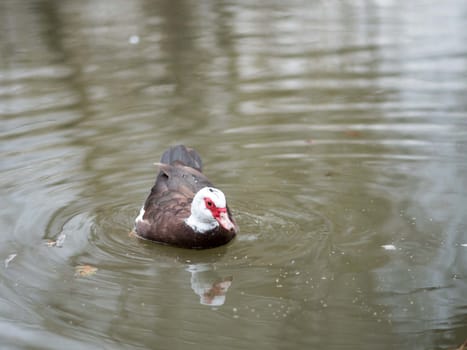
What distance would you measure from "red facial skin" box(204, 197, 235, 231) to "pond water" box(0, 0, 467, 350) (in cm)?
29

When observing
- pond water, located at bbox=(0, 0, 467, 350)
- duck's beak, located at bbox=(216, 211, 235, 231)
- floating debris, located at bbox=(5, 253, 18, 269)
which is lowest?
pond water, located at bbox=(0, 0, 467, 350)

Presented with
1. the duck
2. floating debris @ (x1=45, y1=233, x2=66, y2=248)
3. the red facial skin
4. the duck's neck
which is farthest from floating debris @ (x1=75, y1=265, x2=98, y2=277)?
the red facial skin

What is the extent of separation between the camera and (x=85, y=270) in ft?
24.0

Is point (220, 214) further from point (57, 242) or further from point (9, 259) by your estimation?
point (9, 259)

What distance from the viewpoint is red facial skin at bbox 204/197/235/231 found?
7.52 metres

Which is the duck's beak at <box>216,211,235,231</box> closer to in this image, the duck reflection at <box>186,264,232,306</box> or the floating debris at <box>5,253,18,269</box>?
the duck reflection at <box>186,264,232,306</box>

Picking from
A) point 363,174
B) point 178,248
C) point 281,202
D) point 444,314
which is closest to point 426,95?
point 363,174

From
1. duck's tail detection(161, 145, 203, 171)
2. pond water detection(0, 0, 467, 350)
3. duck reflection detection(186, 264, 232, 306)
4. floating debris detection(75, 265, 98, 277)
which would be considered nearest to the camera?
pond water detection(0, 0, 467, 350)

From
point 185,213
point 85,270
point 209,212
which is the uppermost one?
point 209,212

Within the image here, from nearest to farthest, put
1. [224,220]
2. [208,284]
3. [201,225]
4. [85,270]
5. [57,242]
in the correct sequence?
[208,284], [85,270], [224,220], [201,225], [57,242]

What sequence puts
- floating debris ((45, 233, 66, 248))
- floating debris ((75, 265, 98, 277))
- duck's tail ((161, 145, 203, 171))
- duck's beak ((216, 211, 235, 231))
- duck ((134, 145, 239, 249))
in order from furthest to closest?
duck's tail ((161, 145, 203, 171))
floating debris ((45, 233, 66, 248))
duck ((134, 145, 239, 249))
duck's beak ((216, 211, 235, 231))
floating debris ((75, 265, 98, 277))

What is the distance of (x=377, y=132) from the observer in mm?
10766

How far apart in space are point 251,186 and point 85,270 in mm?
2483

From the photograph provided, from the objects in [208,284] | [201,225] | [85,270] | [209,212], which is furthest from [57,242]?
[208,284]
